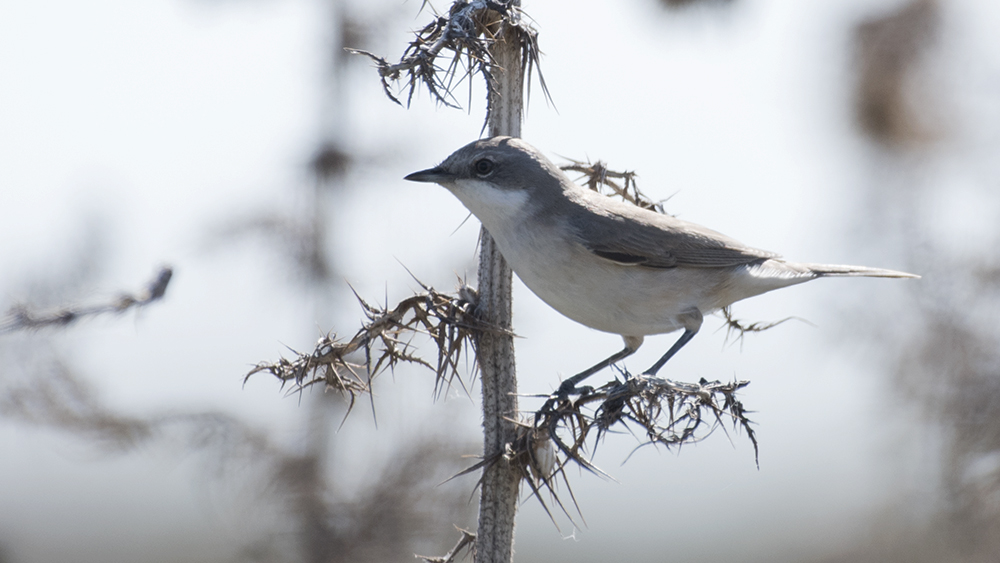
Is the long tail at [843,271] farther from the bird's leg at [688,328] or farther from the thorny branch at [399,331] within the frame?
the thorny branch at [399,331]

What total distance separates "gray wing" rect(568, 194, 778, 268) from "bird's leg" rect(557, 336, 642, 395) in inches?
Answer: 14.9

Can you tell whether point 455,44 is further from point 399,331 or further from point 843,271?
point 843,271

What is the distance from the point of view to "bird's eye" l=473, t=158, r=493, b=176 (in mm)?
2908

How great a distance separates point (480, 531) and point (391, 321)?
802 mm

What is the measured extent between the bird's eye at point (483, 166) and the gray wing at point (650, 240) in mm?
436

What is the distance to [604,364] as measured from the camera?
118 inches

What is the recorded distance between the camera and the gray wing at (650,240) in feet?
10.1

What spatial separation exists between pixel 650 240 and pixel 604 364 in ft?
2.16

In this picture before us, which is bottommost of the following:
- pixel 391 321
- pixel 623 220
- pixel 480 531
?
pixel 480 531

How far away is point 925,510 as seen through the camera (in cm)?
606

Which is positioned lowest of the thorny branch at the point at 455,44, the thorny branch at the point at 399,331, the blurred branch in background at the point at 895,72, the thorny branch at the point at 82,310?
the thorny branch at the point at 82,310

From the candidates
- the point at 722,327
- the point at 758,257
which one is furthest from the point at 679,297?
the point at 758,257

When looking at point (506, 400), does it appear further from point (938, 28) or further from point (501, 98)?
point (938, 28)

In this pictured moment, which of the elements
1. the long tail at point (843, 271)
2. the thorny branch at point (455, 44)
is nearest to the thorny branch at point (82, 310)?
the thorny branch at point (455, 44)
